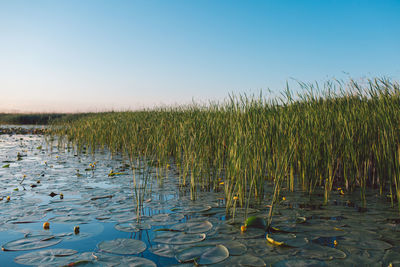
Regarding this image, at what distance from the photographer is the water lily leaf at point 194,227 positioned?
258 cm

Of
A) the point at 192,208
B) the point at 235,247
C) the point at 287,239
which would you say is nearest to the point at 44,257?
the point at 235,247

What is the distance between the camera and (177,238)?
2.43 meters

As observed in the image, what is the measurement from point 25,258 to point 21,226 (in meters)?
0.79

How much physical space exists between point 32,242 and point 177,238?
117 centimetres

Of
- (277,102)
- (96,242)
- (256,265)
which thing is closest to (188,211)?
(96,242)

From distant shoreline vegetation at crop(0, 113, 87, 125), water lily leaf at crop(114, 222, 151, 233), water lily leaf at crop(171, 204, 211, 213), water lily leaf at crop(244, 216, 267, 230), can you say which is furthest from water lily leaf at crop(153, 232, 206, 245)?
distant shoreline vegetation at crop(0, 113, 87, 125)

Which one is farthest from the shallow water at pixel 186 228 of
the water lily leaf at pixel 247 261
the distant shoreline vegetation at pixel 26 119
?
the distant shoreline vegetation at pixel 26 119

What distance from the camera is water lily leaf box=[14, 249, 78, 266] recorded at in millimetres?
2025

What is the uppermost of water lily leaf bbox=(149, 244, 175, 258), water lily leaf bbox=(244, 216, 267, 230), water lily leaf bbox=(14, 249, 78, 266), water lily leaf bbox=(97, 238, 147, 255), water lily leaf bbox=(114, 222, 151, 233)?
water lily leaf bbox=(244, 216, 267, 230)

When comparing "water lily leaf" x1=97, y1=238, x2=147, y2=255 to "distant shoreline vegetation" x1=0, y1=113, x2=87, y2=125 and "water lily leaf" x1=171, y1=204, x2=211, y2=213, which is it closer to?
"water lily leaf" x1=171, y1=204, x2=211, y2=213

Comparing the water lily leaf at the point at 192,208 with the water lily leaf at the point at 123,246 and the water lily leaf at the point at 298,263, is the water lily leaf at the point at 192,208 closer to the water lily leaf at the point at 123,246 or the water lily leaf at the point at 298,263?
the water lily leaf at the point at 123,246

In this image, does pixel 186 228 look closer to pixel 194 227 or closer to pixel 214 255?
pixel 194 227

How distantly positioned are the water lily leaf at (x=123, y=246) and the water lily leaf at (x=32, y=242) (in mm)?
432

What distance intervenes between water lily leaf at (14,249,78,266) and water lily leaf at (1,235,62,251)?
0.14 m
